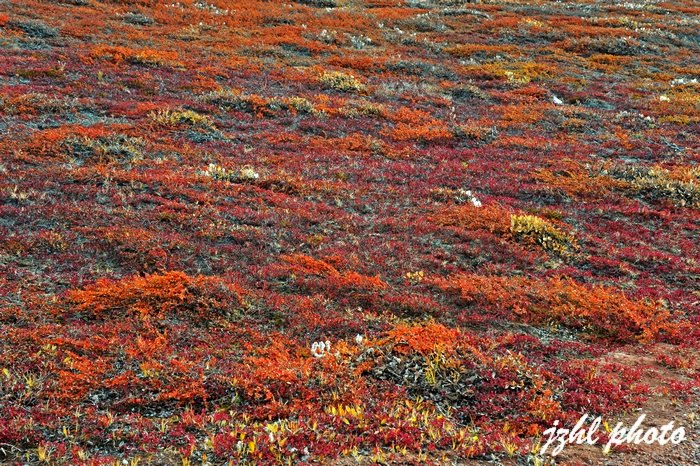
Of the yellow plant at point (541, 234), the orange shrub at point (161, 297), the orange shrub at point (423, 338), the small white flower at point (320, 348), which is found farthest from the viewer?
the yellow plant at point (541, 234)

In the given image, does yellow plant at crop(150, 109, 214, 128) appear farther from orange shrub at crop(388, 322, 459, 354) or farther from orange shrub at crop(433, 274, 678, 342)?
orange shrub at crop(388, 322, 459, 354)

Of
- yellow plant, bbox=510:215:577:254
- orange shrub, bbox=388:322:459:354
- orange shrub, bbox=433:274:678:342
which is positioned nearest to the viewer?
orange shrub, bbox=388:322:459:354

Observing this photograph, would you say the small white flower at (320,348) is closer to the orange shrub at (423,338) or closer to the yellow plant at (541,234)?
the orange shrub at (423,338)

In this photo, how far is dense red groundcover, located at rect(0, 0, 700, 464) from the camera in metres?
7.27

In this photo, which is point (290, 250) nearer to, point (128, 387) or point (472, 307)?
point (472, 307)

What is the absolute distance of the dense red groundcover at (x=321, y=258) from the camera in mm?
7270

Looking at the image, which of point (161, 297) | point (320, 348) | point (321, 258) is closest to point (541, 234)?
point (321, 258)

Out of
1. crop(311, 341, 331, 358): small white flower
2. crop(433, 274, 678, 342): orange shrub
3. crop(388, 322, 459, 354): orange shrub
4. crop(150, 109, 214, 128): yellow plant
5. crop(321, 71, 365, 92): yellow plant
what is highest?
crop(321, 71, 365, 92): yellow plant

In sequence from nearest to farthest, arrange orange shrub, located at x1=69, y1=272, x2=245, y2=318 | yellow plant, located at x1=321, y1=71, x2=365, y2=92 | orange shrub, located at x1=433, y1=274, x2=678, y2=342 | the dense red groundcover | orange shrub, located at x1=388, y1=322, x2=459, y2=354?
the dense red groundcover < orange shrub, located at x1=388, y1=322, x2=459, y2=354 < orange shrub, located at x1=69, y1=272, x2=245, y2=318 < orange shrub, located at x1=433, y1=274, x2=678, y2=342 < yellow plant, located at x1=321, y1=71, x2=365, y2=92

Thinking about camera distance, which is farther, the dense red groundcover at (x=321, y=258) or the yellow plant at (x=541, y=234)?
the yellow plant at (x=541, y=234)

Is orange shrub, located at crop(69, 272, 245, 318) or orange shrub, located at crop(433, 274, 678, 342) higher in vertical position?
orange shrub, located at crop(69, 272, 245, 318)

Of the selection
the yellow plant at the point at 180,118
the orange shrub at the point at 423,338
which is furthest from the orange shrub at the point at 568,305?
the yellow plant at the point at 180,118

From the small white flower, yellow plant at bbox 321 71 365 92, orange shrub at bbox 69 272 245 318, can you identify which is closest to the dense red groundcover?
orange shrub at bbox 69 272 245 318

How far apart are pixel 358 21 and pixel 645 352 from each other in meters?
40.9
